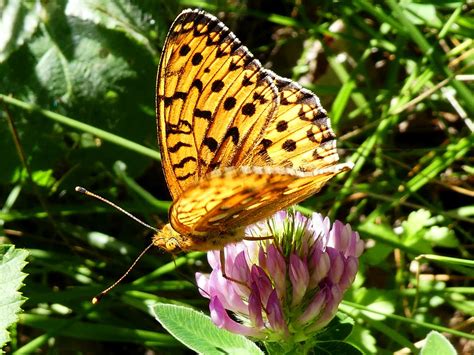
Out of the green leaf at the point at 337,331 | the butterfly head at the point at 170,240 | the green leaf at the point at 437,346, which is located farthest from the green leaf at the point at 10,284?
the green leaf at the point at 437,346

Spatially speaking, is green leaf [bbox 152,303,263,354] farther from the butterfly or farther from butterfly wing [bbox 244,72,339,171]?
butterfly wing [bbox 244,72,339,171]

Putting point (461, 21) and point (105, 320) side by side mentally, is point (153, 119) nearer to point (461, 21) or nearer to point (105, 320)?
point (105, 320)

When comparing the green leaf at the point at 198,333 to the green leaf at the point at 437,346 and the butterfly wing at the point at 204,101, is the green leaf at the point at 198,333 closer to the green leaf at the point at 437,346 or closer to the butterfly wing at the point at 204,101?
the butterfly wing at the point at 204,101

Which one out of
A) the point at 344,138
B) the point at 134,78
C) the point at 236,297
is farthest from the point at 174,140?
the point at 344,138

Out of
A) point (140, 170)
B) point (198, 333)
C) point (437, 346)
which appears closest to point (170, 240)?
point (198, 333)

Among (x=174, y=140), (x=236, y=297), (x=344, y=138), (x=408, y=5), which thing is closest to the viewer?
(x=236, y=297)

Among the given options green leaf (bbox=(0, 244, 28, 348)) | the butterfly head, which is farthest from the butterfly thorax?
green leaf (bbox=(0, 244, 28, 348))

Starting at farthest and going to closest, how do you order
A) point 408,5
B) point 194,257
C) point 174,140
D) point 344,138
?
1. point 344,138
2. point 408,5
3. point 194,257
4. point 174,140

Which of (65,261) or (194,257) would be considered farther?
(65,261)
